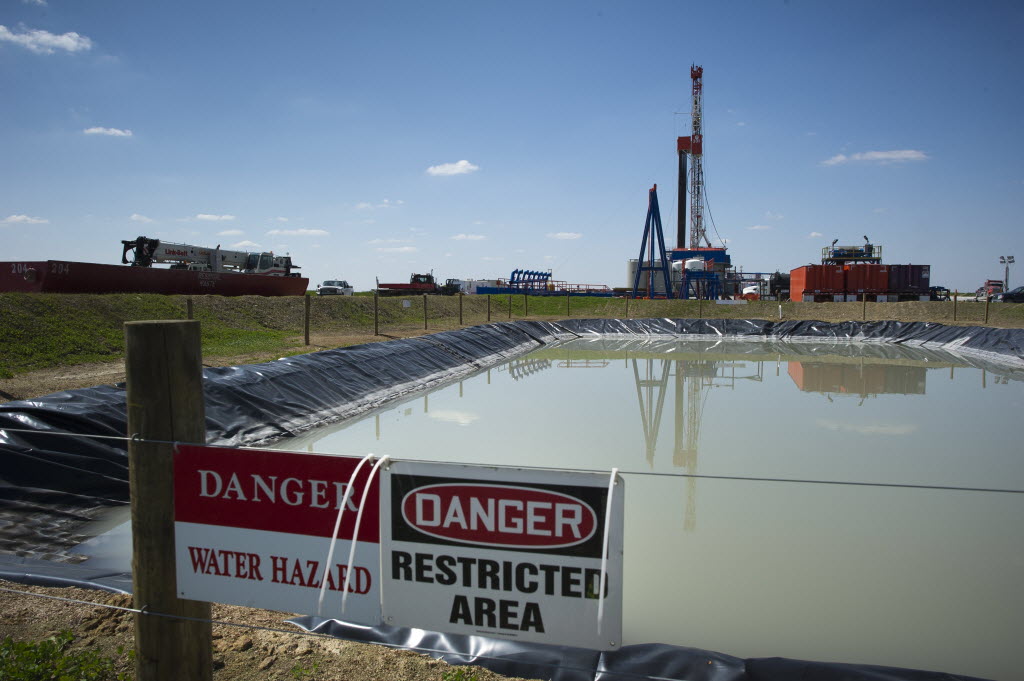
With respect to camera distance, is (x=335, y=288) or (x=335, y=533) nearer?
(x=335, y=533)

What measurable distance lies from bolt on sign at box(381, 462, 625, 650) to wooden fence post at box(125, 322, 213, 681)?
78cm

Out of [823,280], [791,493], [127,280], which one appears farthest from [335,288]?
[791,493]

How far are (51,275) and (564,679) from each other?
2006 centimetres

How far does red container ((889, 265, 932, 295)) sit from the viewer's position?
111 feet

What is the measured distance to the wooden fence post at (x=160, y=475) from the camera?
2141 mm

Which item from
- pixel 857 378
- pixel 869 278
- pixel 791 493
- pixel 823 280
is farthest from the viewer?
pixel 823 280

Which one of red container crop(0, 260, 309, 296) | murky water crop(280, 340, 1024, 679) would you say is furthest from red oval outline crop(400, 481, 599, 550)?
red container crop(0, 260, 309, 296)

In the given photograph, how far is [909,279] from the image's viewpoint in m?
33.9

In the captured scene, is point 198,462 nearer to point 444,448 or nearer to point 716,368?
point 444,448

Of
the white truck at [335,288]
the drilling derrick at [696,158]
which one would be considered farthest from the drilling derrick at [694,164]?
the white truck at [335,288]

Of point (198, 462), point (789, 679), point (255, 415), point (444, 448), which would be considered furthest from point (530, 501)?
point (255, 415)

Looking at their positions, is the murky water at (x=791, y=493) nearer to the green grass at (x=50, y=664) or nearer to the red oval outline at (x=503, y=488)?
the red oval outline at (x=503, y=488)

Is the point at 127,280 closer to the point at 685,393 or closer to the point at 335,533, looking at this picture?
the point at 685,393

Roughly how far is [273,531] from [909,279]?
39.4 metres
